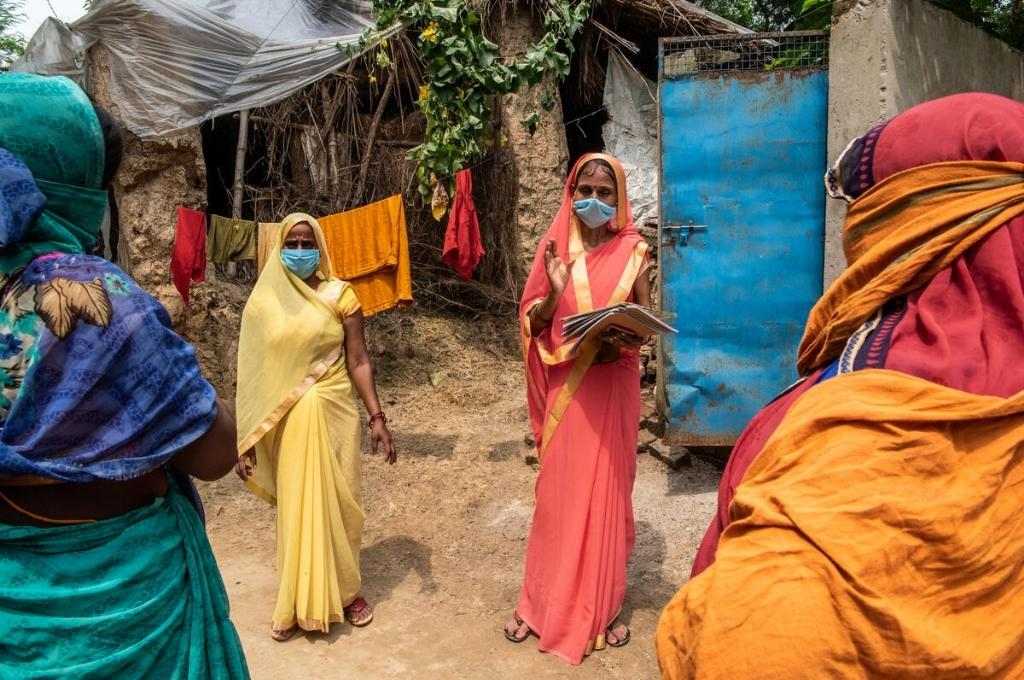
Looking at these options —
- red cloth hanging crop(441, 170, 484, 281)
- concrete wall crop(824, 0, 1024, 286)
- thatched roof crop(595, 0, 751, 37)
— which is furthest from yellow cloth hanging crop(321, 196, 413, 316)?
concrete wall crop(824, 0, 1024, 286)

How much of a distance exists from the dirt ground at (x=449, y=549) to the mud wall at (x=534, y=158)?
149 cm

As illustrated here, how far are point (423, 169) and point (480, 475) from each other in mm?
2194

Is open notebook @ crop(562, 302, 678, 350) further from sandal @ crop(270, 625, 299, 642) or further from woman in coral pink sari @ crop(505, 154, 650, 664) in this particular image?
sandal @ crop(270, 625, 299, 642)

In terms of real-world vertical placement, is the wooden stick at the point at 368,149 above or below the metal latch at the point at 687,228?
above

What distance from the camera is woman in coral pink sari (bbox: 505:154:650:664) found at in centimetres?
329

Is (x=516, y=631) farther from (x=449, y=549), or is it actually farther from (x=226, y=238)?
(x=226, y=238)

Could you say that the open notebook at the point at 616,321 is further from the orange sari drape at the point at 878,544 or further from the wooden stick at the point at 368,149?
the wooden stick at the point at 368,149

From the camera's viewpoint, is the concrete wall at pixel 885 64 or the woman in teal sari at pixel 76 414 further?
the concrete wall at pixel 885 64

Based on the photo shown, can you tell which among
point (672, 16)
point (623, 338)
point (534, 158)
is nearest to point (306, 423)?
point (623, 338)

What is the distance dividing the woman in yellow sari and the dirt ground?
0.25 meters

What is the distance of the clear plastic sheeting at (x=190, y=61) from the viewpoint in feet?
16.4

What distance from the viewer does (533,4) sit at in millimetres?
6809

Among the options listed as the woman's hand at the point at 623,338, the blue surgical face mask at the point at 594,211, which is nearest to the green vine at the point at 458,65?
the blue surgical face mask at the point at 594,211

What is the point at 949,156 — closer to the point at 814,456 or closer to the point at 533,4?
the point at 814,456
